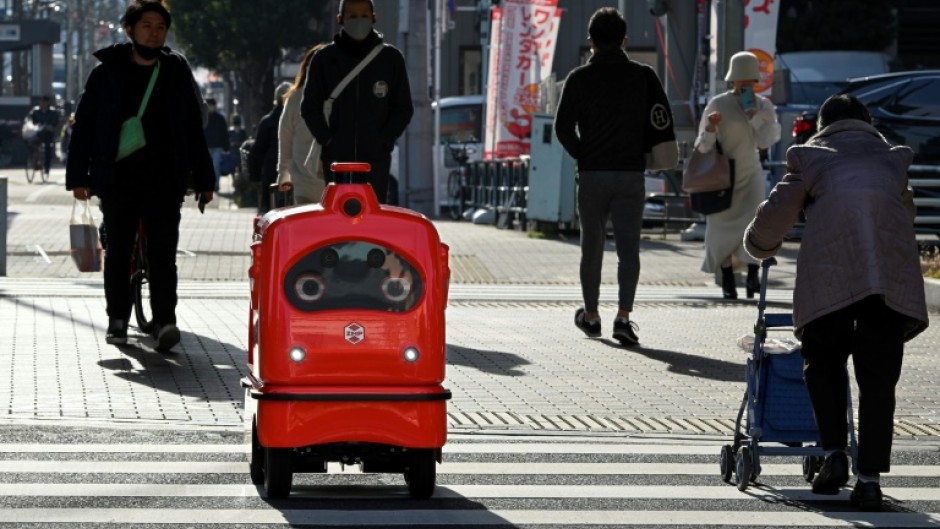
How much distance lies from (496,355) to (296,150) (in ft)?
6.35

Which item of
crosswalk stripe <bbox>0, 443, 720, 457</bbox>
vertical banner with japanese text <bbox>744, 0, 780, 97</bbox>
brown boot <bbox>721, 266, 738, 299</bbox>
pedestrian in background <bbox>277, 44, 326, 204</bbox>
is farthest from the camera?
vertical banner with japanese text <bbox>744, 0, 780, 97</bbox>

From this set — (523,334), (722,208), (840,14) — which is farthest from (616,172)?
(840,14)

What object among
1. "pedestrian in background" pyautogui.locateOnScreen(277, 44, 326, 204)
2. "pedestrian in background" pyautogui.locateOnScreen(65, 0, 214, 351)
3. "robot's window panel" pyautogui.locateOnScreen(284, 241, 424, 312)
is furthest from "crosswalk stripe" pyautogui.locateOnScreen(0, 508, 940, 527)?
"pedestrian in background" pyautogui.locateOnScreen(277, 44, 326, 204)

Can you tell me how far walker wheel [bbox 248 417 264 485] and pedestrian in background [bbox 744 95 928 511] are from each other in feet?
6.11

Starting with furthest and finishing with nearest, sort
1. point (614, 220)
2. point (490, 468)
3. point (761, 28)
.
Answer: point (761, 28) → point (614, 220) → point (490, 468)

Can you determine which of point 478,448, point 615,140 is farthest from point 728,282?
point 478,448

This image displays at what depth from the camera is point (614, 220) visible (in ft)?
39.4

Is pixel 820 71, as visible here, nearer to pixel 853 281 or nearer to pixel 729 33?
pixel 729 33

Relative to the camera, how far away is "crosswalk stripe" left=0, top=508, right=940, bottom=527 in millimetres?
6543

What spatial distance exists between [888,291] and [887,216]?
0.27 m

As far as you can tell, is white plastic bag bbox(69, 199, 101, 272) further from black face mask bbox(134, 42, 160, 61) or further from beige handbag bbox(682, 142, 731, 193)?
beige handbag bbox(682, 142, 731, 193)

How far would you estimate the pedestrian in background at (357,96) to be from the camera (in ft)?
37.0

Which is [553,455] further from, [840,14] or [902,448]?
[840,14]

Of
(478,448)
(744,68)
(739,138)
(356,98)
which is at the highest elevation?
(744,68)
